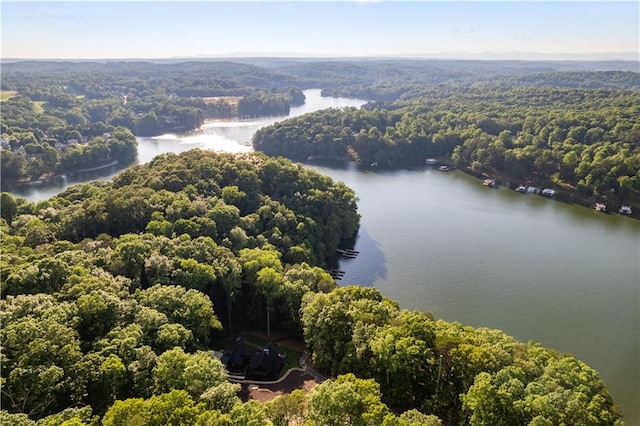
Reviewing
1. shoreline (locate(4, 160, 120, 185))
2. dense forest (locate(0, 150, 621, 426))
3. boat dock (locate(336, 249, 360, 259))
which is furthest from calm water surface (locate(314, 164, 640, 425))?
shoreline (locate(4, 160, 120, 185))

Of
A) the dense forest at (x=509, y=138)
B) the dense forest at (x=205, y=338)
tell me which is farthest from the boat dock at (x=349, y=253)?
the dense forest at (x=509, y=138)

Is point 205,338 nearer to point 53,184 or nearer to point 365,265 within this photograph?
point 365,265

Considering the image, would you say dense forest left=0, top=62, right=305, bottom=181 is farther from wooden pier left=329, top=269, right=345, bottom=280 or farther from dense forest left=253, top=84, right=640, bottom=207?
wooden pier left=329, top=269, right=345, bottom=280

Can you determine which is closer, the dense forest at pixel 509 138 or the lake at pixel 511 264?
the lake at pixel 511 264

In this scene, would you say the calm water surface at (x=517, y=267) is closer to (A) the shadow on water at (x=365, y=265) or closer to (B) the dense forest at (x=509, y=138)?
(A) the shadow on water at (x=365, y=265)

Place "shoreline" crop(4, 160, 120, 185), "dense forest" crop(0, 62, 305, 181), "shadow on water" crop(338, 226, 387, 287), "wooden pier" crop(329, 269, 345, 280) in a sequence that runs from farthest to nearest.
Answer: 1. "dense forest" crop(0, 62, 305, 181)
2. "shoreline" crop(4, 160, 120, 185)
3. "wooden pier" crop(329, 269, 345, 280)
4. "shadow on water" crop(338, 226, 387, 287)

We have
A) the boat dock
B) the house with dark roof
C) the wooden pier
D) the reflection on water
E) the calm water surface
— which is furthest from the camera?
the reflection on water
